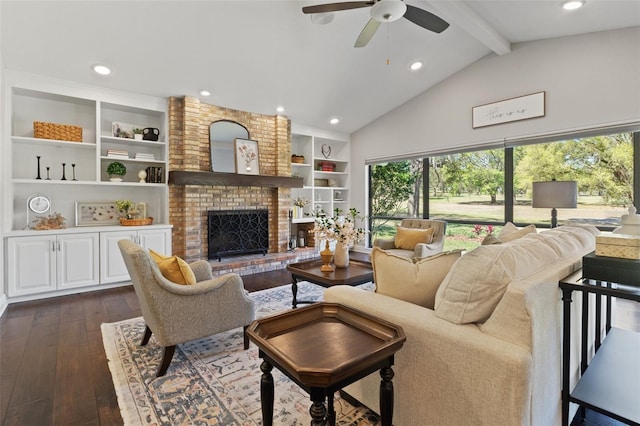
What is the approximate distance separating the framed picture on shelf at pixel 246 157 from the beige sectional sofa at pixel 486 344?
414 centimetres

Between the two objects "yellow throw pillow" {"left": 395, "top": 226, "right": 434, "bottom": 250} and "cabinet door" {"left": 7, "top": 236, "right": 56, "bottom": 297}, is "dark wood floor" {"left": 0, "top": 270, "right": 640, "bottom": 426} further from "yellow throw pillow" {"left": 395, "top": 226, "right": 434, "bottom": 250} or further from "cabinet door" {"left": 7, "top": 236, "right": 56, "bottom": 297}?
"yellow throw pillow" {"left": 395, "top": 226, "right": 434, "bottom": 250}

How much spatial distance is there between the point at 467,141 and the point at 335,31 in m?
2.64

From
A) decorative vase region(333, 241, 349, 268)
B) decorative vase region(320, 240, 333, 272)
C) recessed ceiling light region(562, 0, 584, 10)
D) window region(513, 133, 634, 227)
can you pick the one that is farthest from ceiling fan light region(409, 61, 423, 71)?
decorative vase region(320, 240, 333, 272)

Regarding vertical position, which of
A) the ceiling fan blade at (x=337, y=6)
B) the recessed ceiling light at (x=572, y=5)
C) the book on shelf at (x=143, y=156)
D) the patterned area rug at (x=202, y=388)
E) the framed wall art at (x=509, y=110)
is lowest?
the patterned area rug at (x=202, y=388)

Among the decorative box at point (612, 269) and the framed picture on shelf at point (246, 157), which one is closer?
the decorative box at point (612, 269)

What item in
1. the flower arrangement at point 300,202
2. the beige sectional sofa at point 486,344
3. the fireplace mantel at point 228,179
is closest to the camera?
the beige sectional sofa at point 486,344

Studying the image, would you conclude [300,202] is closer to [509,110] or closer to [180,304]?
[509,110]

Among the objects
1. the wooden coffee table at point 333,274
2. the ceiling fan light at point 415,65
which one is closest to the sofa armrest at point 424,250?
the wooden coffee table at point 333,274

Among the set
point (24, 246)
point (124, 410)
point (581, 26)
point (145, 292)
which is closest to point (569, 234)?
point (145, 292)

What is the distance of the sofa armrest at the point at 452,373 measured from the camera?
1.12m

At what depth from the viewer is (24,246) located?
3531 mm

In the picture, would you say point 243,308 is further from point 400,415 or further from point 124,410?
point 400,415

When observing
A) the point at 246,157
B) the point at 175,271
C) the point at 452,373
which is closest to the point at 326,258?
the point at 175,271

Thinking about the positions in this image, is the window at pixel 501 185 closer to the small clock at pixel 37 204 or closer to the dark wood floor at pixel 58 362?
the dark wood floor at pixel 58 362
